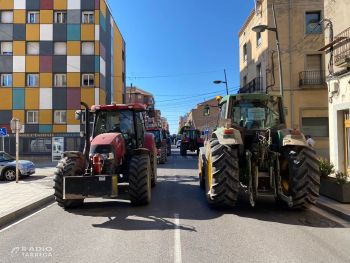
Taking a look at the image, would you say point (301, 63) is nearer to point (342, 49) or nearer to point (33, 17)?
point (342, 49)

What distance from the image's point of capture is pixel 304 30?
20078 millimetres

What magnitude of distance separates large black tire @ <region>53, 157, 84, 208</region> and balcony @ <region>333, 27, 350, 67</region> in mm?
8763

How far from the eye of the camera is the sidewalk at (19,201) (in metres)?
6.04

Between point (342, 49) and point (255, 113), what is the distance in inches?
217

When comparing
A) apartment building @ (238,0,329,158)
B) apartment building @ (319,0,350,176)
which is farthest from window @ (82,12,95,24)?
apartment building @ (319,0,350,176)

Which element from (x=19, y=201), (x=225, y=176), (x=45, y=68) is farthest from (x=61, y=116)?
(x=225, y=176)

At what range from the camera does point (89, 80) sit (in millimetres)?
25078

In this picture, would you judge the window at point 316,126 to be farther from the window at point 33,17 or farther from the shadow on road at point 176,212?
the window at point 33,17

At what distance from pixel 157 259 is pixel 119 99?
1158 inches

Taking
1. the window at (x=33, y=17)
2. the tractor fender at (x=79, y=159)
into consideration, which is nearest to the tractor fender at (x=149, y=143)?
the tractor fender at (x=79, y=159)

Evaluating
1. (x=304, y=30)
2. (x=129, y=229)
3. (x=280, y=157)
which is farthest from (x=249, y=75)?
(x=129, y=229)

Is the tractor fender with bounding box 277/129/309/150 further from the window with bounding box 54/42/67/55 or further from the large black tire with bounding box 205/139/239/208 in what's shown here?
the window with bounding box 54/42/67/55

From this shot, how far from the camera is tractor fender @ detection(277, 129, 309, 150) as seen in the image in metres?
5.90

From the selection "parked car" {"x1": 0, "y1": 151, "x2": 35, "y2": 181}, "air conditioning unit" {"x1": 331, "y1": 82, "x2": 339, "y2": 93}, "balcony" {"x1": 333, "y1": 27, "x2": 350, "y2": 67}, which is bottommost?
"parked car" {"x1": 0, "y1": 151, "x2": 35, "y2": 181}
